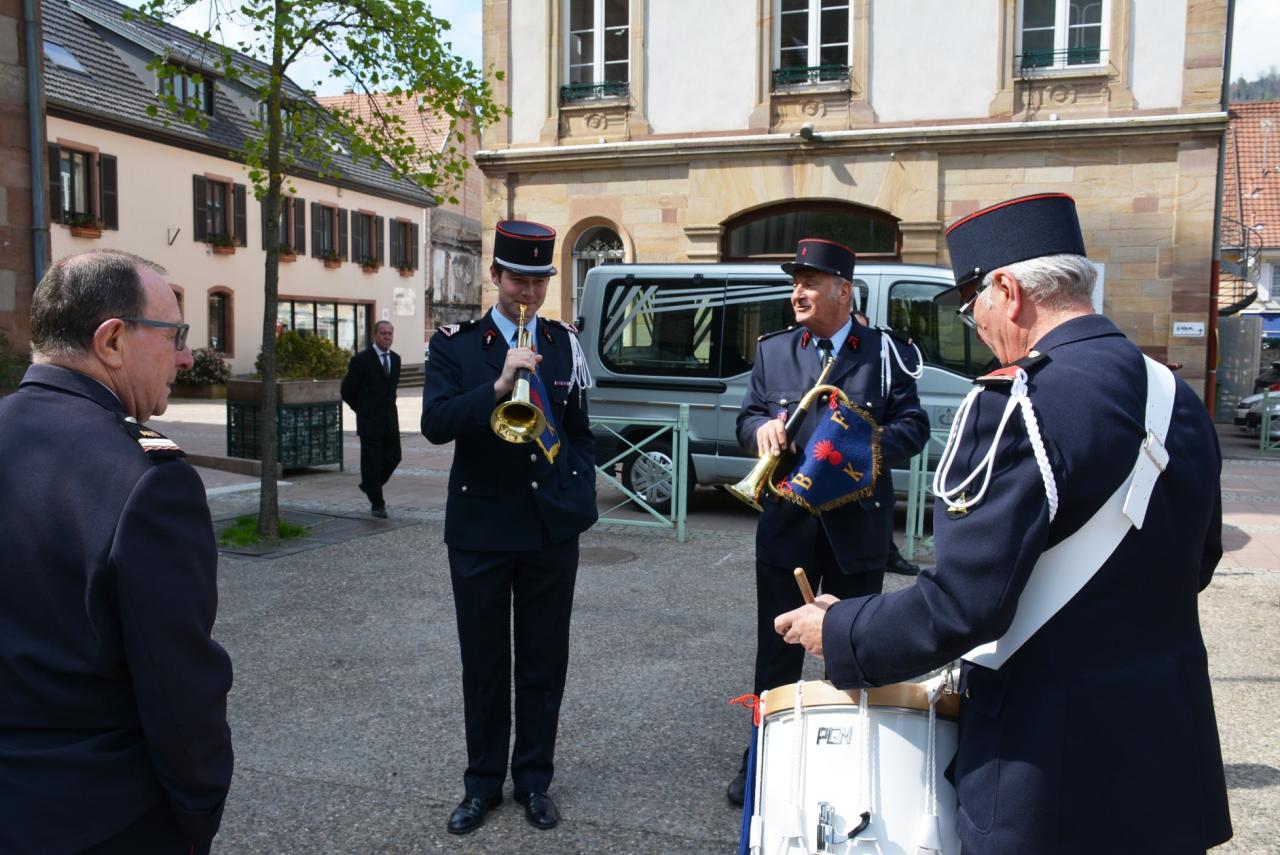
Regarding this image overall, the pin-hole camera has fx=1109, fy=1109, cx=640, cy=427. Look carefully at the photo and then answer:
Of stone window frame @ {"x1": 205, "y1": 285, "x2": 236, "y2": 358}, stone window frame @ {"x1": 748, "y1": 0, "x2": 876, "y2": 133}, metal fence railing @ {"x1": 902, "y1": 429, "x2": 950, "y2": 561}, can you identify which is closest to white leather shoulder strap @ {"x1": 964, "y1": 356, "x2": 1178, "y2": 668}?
metal fence railing @ {"x1": 902, "y1": 429, "x2": 950, "y2": 561}

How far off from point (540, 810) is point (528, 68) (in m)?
15.9

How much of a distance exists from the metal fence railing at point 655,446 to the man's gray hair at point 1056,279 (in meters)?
7.33

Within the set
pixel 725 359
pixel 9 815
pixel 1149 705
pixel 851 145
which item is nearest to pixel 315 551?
pixel 725 359

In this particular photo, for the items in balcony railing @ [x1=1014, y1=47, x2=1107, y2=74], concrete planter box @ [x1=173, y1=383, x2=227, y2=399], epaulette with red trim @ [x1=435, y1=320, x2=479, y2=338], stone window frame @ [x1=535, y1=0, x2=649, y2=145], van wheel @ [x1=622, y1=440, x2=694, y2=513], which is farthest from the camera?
concrete planter box @ [x1=173, y1=383, x2=227, y2=399]

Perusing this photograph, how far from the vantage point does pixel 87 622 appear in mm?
1899

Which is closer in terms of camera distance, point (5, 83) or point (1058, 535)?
point (1058, 535)

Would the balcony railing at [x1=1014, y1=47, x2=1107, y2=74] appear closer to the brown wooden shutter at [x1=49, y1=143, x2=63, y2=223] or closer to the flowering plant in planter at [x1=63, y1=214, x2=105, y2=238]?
the brown wooden shutter at [x1=49, y1=143, x2=63, y2=223]

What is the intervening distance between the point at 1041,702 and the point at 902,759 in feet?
1.02

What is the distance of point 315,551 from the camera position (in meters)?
8.86

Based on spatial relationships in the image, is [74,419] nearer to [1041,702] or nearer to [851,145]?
[1041,702]

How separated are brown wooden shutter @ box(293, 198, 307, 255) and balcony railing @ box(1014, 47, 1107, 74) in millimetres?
25275

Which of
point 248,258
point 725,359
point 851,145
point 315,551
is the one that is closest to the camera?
point 315,551

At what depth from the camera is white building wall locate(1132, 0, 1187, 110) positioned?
15039 mm

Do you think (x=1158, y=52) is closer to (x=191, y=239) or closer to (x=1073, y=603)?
(x=1073, y=603)
